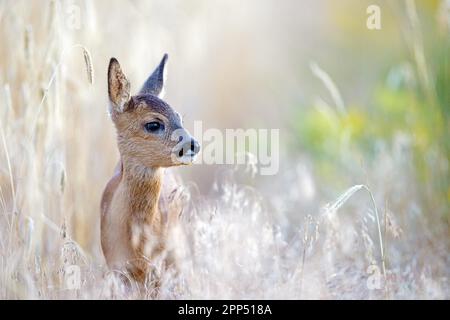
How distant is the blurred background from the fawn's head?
0.40 m

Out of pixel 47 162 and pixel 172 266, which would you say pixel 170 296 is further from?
pixel 47 162

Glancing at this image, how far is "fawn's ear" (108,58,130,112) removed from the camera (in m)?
5.32

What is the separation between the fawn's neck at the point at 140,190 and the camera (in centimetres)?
545

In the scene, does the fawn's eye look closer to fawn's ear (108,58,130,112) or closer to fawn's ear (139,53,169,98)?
fawn's ear (108,58,130,112)

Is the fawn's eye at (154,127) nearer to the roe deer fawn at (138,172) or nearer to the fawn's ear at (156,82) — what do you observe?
the roe deer fawn at (138,172)

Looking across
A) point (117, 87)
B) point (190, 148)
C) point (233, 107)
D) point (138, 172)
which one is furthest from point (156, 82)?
point (233, 107)

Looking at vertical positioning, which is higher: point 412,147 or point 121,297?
point 412,147

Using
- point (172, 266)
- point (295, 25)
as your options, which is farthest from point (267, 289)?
point (295, 25)

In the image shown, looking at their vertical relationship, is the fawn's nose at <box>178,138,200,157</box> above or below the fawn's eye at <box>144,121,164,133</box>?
below

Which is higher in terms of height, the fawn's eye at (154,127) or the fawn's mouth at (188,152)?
the fawn's eye at (154,127)

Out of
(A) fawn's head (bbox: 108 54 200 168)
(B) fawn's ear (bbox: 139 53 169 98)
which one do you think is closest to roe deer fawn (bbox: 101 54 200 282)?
(A) fawn's head (bbox: 108 54 200 168)

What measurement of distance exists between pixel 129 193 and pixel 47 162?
0.82m

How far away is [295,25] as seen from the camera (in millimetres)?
11523

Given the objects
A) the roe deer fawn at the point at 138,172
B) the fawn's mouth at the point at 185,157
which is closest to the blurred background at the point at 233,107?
the roe deer fawn at the point at 138,172
